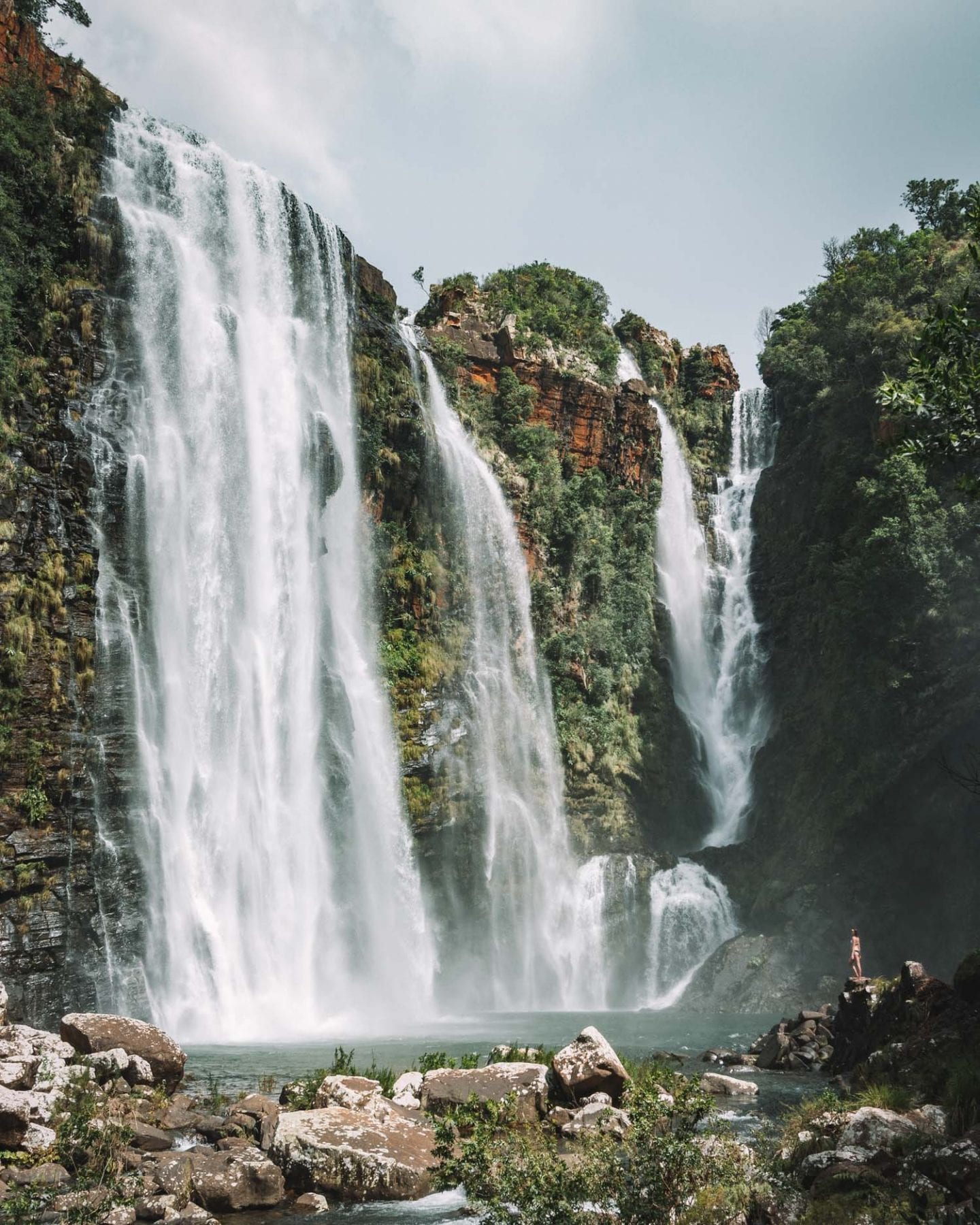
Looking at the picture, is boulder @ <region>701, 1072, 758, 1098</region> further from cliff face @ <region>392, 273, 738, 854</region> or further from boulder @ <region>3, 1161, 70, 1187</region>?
cliff face @ <region>392, 273, 738, 854</region>

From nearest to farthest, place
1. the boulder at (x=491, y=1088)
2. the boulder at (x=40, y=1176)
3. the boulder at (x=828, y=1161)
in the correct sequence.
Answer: the boulder at (x=828, y=1161)
the boulder at (x=40, y=1176)
the boulder at (x=491, y=1088)

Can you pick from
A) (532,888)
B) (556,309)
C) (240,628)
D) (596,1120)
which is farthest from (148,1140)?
(556,309)

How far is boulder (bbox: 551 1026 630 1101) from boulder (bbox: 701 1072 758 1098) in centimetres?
290

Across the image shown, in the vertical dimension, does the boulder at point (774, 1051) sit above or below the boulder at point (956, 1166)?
below

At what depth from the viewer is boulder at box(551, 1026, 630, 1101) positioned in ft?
37.0

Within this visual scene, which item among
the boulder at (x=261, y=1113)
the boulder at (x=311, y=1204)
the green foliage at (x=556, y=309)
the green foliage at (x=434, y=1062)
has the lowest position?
the green foliage at (x=434, y=1062)

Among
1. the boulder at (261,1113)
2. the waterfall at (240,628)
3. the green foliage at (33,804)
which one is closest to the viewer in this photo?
the boulder at (261,1113)

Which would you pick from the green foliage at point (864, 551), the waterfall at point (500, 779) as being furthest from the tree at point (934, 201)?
A: the waterfall at point (500, 779)

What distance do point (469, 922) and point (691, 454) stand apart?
2521cm

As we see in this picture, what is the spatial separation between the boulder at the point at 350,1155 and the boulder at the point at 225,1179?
254 millimetres

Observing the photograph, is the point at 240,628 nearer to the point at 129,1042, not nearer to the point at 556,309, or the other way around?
the point at 129,1042

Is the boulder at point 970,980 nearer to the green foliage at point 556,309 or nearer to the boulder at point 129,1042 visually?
the boulder at point 129,1042

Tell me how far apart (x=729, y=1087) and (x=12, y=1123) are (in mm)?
9561

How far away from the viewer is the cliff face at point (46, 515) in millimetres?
18578
